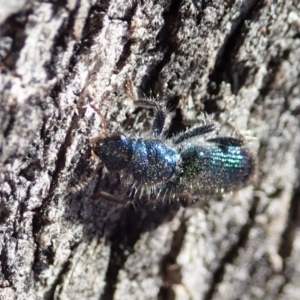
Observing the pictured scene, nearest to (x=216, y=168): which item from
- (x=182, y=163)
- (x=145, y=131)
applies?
(x=182, y=163)

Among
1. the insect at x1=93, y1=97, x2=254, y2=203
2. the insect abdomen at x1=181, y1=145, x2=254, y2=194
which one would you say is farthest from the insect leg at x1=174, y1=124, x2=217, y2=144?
the insect abdomen at x1=181, y1=145, x2=254, y2=194

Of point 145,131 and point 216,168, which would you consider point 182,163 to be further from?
point 145,131

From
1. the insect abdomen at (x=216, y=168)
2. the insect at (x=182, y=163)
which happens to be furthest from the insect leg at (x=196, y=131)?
the insect abdomen at (x=216, y=168)

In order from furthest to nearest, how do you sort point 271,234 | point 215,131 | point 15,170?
1. point 215,131
2. point 271,234
3. point 15,170

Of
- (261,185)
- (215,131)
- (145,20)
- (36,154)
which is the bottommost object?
(36,154)

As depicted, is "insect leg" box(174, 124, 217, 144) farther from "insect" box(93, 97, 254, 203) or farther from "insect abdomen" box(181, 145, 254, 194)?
"insect abdomen" box(181, 145, 254, 194)

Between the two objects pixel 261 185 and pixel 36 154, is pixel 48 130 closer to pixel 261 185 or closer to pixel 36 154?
pixel 36 154

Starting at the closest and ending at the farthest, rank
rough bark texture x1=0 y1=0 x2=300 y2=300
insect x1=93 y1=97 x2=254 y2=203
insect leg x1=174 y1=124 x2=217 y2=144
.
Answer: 1. rough bark texture x1=0 y1=0 x2=300 y2=300
2. insect x1=93 y1=97 x2=254 y2=203
3. insect leg x1=174 y1=124 x2=217 y2=144

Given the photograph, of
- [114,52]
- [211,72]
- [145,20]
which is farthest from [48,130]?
[211,72]
